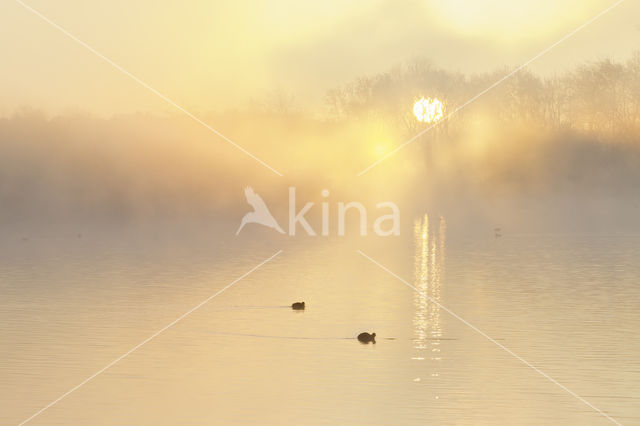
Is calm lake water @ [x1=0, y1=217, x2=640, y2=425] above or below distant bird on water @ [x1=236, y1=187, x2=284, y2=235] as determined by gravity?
below

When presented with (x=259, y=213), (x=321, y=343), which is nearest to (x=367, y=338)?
(x=321, y=343)

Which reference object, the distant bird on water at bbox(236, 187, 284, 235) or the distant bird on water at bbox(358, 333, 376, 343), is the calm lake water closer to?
the distant bird on water at bbox(358, 333, 376, 343)

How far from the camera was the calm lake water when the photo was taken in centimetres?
3138

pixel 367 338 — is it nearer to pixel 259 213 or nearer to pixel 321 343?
pixel 321 343

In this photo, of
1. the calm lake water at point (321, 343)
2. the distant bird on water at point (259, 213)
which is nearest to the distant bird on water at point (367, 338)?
the calm lake water at point (321, 343)

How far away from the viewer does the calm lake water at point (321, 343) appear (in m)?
31.4

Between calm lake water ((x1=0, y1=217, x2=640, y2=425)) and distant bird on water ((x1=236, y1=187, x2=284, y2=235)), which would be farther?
distant bird on water ((x1=236, y1=187, x2=284, y2=235))

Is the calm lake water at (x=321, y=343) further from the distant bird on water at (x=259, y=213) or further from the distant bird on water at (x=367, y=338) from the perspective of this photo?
the distant bird on water at (x=259, y=213)

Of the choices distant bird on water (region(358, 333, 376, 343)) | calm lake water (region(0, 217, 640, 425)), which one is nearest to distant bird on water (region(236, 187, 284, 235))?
calm lake water (region(0, 217, 640, 425))

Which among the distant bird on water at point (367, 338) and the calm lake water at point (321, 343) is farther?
the distant bird on water at point (367, 338)

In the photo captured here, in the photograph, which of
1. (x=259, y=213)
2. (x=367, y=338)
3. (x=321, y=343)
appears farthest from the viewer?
(x=259, y=213)

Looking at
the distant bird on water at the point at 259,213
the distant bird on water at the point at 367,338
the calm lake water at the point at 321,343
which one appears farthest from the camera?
the distant bird on water at the point at 259,213

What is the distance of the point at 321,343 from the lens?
44312 millimetres

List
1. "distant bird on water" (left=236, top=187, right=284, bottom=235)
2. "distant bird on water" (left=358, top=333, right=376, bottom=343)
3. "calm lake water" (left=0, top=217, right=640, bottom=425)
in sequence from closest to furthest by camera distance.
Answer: "calm lake water" (left=0, top=217, right=640, bottom=425) → "distant bird on water" (left=358, top=333, right=376, bottom=343) → "distant bird on water" (left=236, top=187, right=284, bottom=235)
